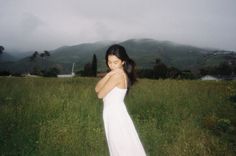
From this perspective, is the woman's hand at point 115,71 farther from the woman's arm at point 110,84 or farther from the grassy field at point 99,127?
the grassy field at point 99,127

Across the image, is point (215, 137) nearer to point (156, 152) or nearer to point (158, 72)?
point (156, 152)

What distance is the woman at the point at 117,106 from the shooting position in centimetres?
360

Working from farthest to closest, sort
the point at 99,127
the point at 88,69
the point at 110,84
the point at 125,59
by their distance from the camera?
the point at 88,69
the point at 99,127
the point at 125,59
the point at 110,84

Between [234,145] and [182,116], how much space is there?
1445 mm

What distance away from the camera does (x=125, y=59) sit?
3.70m

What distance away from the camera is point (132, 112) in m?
7.56

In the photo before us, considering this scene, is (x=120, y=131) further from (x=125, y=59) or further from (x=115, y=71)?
(x=125, y=59)

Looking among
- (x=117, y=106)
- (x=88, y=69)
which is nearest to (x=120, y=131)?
(x=117, y=106)

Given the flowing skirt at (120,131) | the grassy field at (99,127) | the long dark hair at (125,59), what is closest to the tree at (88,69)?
the grassy field at (99,127)

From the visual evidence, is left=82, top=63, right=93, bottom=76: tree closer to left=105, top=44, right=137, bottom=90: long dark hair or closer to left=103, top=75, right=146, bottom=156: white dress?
left=105, top=44, right=137, bottom=90: long dark hair

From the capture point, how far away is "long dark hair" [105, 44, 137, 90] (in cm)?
361

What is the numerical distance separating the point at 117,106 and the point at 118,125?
194 millimetres

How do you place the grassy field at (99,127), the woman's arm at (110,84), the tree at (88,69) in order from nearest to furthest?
the woman's arm at (110,84), the grassy field at (99,127), the tree at (88,69)

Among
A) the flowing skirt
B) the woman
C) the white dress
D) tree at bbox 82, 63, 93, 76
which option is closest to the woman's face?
the woman
